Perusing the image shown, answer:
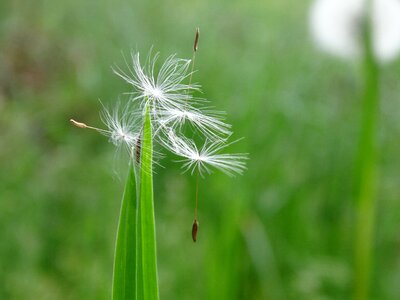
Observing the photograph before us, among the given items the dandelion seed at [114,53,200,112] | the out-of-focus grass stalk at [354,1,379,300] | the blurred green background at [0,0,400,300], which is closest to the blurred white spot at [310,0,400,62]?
the blurred green background at [0,0,400,300]

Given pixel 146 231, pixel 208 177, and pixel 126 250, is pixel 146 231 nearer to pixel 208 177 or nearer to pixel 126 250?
pixel 126 250

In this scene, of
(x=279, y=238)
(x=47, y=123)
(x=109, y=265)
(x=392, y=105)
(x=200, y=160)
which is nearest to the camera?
(x=200, y=160)

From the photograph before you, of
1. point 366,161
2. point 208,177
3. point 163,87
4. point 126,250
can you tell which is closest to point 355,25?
point 208,177

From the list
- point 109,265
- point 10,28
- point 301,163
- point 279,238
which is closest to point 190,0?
point 10,28

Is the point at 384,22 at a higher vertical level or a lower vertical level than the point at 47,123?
higher

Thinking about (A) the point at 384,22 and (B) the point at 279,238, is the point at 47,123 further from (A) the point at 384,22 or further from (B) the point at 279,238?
(A) the point at 384,22

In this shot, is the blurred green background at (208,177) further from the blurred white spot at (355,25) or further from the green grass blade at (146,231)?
the green grass blade at (146,231)

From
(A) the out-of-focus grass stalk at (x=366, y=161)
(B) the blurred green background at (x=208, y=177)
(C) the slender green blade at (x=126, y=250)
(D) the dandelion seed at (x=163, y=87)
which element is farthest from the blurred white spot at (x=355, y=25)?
(C) the slender green blade at (x=126, y=250)
